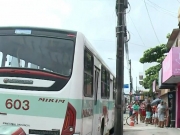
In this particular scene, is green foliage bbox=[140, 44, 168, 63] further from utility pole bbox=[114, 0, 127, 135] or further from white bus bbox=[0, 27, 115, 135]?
white bus bbox=[0, 27, 115, 135]

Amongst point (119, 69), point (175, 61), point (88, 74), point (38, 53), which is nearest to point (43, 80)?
point (38, 53)

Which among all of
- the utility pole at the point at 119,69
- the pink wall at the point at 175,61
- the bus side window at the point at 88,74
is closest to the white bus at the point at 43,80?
the bus side window at the point at 88,74

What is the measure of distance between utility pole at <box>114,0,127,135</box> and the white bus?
517cm

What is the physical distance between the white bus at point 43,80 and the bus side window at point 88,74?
0.45ft

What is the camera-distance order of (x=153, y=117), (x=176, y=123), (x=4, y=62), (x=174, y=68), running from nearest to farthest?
(x=4, y=62)
(x=174, y=68)
(x=176, y=123)
(x=153, y=117)

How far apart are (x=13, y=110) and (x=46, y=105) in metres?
0.64

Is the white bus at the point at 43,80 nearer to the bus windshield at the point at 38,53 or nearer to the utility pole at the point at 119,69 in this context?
the bus windshield at the point at 38,53

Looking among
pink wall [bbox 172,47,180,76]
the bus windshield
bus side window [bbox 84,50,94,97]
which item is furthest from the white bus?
pink wall [bbox 172,47,180,76]

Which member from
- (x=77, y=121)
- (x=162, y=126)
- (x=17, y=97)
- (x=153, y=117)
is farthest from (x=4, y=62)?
(x=153, y=117)

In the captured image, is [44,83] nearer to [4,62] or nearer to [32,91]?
[32,91]

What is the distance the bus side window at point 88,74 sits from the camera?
6.59 metres

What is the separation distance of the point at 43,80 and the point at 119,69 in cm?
603

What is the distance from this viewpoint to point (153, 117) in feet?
72.3

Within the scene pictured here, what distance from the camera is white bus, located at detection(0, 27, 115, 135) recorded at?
5.86 metres
